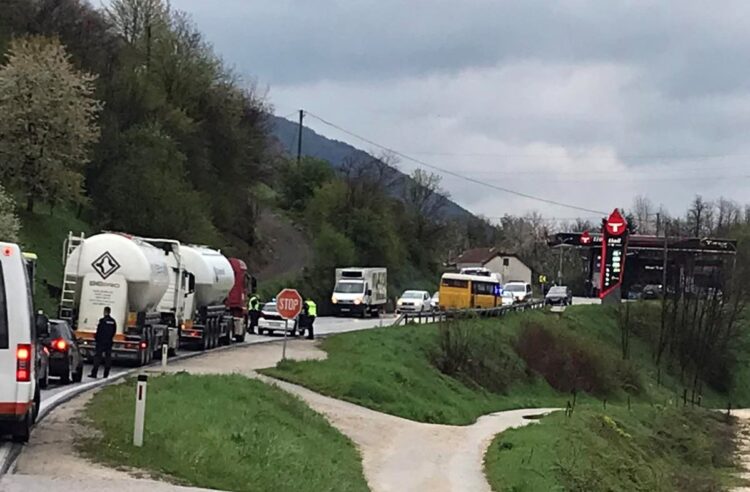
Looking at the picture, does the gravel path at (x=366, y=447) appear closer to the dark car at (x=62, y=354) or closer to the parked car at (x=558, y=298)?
the dark car at (x=62, y=354)

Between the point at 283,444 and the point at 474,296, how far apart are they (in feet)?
177

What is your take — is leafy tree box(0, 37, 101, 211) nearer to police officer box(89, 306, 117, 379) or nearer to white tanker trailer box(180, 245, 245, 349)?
white tanker trailer box(180, 245, 245, 349)

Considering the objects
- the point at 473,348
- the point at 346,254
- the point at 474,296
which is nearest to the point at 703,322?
the point at 474,296

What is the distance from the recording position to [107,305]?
31.2 m

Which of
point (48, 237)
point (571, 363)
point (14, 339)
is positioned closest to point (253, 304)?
point (48, 237)

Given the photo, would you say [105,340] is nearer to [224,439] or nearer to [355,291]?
[224,439]

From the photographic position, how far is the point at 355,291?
7181cm

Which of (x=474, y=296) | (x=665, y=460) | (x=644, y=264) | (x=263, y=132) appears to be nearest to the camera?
(x=665, y=460)

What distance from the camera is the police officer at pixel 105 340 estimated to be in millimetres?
27312

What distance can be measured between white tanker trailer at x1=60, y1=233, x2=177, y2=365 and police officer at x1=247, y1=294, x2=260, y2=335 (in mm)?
21202

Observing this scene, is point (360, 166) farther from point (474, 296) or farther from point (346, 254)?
point (474, 296)

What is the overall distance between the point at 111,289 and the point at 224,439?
614 inches

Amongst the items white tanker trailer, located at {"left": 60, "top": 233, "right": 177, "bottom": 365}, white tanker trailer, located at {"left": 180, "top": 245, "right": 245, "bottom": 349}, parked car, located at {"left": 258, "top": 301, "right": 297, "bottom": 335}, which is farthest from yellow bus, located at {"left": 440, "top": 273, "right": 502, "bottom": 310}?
white tanker trailer, located at {"left": 60, "top": 233, "right": 177, "bottom": 365}

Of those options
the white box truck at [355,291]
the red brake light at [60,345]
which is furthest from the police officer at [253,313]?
the red brake light at [60,345]
